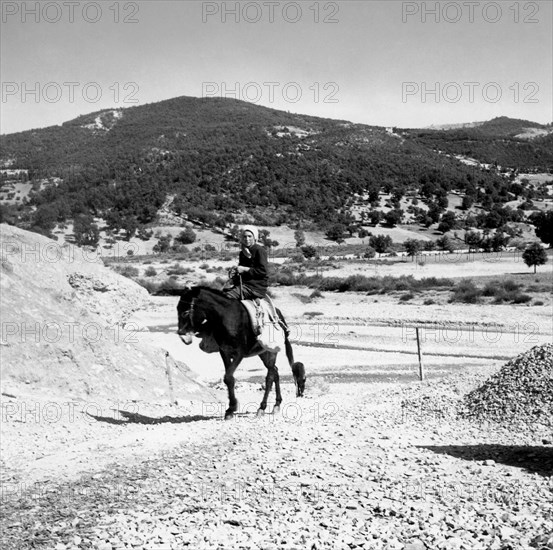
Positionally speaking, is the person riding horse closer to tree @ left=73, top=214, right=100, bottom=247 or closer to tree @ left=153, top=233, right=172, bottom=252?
tree @ left=73, top=214, right=100, bottom=247

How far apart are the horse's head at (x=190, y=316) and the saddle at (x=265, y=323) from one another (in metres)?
0.75

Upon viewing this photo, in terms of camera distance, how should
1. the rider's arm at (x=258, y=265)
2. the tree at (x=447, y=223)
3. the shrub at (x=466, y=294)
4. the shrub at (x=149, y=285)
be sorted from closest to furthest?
1. the rider's arm at (x=258, y=265)
2. the shrub at (x=466, y=294)
3. the shrub at (x=149, y=285)
4. the tree at (x=447, y=223)

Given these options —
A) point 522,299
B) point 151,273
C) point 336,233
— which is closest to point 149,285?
point 151,273

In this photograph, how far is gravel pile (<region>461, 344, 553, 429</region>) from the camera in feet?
32.8

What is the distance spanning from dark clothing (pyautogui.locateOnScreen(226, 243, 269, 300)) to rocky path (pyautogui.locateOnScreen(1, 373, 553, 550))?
2113 mm

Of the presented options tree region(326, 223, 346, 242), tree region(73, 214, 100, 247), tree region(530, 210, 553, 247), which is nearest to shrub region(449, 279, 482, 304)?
tree region(530, 210, 553, 247)

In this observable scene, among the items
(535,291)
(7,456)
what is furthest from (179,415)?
(535,291)

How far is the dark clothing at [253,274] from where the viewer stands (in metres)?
11.3

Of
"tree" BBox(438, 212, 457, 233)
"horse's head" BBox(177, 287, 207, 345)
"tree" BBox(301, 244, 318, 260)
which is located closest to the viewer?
"horse's head" BBox(177, 287, 207, 345)

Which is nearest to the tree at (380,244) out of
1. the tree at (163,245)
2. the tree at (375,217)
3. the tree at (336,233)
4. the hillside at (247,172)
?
the tree at (336,233)

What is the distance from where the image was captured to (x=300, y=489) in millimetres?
7305

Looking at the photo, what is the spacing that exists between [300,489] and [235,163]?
316 ft

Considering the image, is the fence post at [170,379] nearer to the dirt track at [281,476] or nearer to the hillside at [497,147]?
the dirt track at [281,476]

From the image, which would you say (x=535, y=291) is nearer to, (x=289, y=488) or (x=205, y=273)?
(x=205, y=273)
